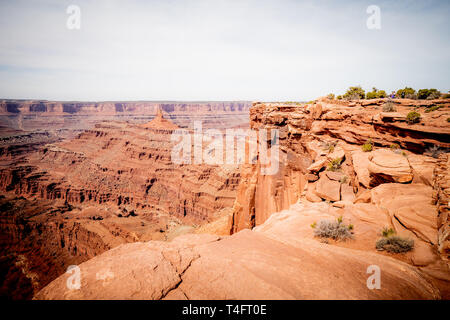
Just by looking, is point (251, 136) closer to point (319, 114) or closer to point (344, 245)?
point (319, 114)

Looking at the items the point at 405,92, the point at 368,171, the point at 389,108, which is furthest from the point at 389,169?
the point at 405,92

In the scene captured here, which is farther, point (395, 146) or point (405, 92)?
point (405, 92)

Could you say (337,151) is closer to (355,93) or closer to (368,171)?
(368,171)

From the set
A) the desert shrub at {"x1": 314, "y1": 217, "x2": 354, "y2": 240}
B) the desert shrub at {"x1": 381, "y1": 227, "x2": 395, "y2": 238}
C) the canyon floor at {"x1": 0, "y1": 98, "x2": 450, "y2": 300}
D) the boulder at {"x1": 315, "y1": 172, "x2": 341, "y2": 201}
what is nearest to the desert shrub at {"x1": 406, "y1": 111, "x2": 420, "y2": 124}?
the canyon floor at {"x1": 0, "y1": 98, "x2": 450, "y2": 300}

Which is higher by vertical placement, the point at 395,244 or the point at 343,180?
the point at 343,180

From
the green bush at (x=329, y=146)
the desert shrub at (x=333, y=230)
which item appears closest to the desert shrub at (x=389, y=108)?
the green bush at (x=329, y=146)

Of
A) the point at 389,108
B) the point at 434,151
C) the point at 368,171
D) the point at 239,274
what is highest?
the point at 389,108
